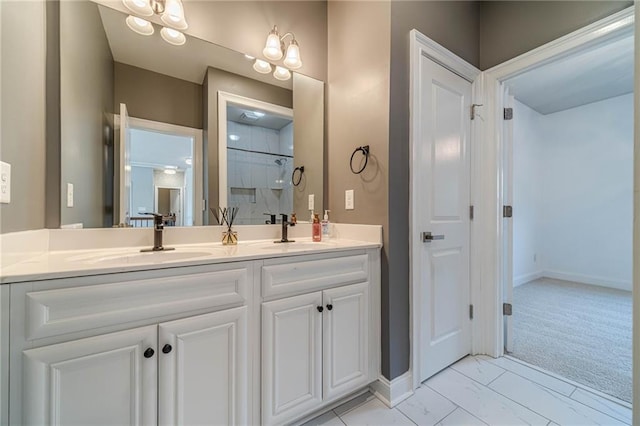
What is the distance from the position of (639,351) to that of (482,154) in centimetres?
163

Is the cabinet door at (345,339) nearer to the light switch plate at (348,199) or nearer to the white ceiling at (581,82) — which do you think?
the light switch plate at (348,199)

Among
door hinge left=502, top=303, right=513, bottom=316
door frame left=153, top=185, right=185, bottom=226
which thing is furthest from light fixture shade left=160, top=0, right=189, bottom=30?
door hinge left=502, top=303, right=513, bottom=316

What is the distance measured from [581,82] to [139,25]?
445 cm

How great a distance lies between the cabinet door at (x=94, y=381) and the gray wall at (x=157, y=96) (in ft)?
3.74

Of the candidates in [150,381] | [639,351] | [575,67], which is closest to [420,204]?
[639,351]

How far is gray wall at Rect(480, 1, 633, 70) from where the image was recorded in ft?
5.01

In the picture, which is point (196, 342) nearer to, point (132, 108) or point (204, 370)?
point (204, 370)

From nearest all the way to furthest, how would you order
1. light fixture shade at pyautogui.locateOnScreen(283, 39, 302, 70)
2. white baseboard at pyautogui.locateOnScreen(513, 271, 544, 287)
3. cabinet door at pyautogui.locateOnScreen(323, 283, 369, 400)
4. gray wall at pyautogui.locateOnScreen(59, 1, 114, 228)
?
gray wall at pyautogui.locateOnScreen(59, 1, 114, 228), cabinet door at pyautogui.locateOnScreen(323, 283, 369, 400), light fixture shade at pyautogui.locateOnScreen(283, 39, 302, 70), white baseboard at pyautogui.locateOnScreen(513, 271, 544, 287)

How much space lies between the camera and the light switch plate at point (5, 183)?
82 centimetres

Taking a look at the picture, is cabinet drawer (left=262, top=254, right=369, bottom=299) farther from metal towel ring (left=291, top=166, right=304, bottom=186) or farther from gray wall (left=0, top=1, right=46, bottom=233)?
gray wall (left=0, top=1, right=46, bottom=233)

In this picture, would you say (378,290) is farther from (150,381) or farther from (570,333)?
(570,333)

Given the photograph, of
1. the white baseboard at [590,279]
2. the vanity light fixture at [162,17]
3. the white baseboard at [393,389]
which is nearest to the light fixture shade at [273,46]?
the vanity light fixture at [162,17]

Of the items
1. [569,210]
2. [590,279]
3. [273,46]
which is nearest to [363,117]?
[273,46]

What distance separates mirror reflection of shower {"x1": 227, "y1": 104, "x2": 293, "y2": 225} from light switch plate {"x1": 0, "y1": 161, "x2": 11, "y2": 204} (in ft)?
2.98
